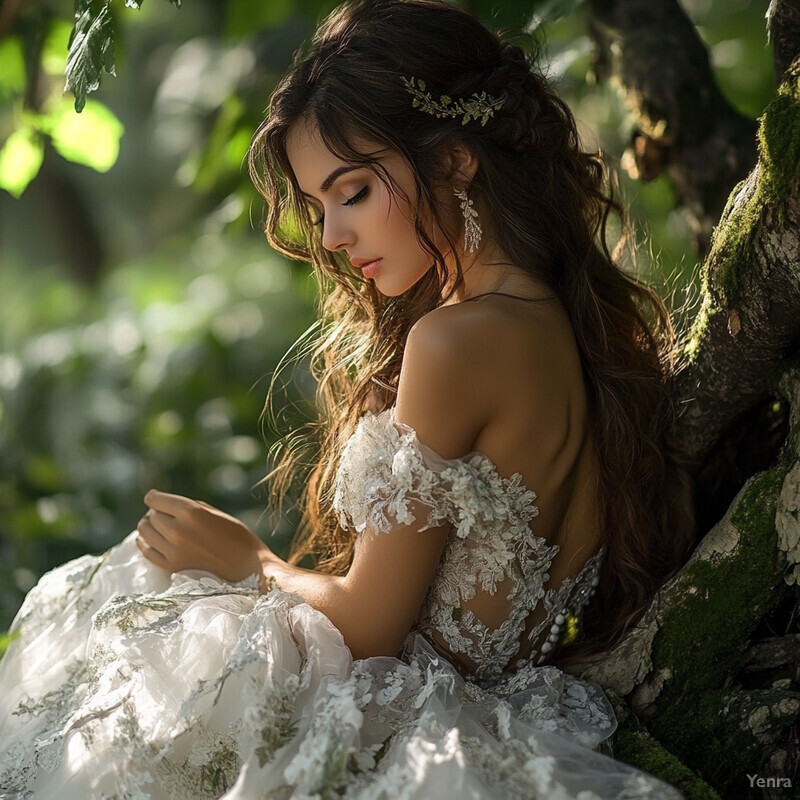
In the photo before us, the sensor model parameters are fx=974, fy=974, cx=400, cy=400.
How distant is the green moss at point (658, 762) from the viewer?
1530 mm

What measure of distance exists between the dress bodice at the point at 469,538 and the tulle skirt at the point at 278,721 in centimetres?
8

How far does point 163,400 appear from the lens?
449 cm

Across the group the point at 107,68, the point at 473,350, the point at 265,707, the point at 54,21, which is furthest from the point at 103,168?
the point at 265,707

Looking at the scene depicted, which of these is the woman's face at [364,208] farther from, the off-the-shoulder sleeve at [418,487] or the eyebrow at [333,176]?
the off-the-shoulder sleeve at [418,487]

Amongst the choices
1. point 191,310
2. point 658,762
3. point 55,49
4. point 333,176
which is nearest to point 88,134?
point 55,49

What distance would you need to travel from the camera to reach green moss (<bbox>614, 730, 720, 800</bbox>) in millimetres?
1530

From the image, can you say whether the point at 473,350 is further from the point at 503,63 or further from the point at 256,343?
the point at 256,343

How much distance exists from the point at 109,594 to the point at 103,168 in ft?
4.45

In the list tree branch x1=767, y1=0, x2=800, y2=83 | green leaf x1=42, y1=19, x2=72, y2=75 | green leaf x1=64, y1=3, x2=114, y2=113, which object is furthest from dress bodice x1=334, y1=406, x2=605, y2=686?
green leaf x1=42, y1=19, x2=72, y2=75

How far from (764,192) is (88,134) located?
6.75 ft

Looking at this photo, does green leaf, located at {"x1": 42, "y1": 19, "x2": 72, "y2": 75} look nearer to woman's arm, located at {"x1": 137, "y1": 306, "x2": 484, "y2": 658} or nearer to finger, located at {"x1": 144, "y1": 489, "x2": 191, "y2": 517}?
finger, located at {"x1": 144, "y1": 489, "x2": 191, "y2": 517}

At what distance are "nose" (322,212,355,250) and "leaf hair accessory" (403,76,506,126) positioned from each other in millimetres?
269

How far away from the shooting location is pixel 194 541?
2080 mm

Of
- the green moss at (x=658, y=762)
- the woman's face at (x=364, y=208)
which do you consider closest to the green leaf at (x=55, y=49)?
the woman's face at (x=364, y=208)
